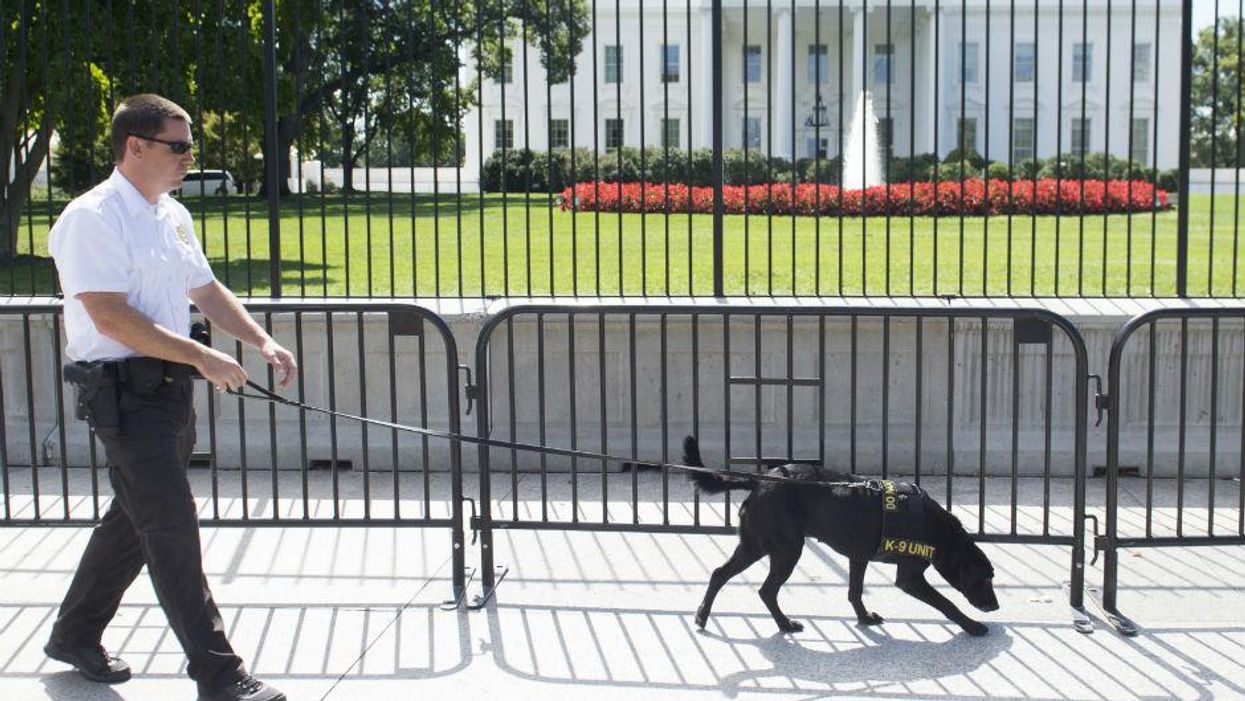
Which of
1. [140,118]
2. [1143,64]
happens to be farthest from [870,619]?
[1143,64]

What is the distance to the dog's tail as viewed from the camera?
18.0ft

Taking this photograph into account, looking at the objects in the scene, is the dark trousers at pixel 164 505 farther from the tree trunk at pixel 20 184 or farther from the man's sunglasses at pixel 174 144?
the tree trunk at pixel 20 184

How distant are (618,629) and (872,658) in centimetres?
102

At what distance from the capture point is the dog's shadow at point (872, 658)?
502 cm

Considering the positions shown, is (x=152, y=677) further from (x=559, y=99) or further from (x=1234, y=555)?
(x=559, y=99)

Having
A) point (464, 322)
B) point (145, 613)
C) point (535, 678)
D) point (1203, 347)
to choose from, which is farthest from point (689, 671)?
point (1203, 347)

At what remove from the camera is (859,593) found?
5.48 metres

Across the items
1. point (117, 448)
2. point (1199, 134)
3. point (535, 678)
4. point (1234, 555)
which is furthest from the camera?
point (1199, 134)

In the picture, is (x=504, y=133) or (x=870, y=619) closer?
(x=870, y=619)

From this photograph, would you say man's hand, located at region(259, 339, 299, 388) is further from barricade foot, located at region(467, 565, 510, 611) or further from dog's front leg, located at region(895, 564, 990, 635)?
dog's front leg, located at region(895, 564, 990, 635)

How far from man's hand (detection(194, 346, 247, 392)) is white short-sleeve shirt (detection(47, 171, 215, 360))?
0.29 m

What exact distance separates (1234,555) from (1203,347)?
1.78 m

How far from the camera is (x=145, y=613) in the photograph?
573cm

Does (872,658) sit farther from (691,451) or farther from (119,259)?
(119,259)
